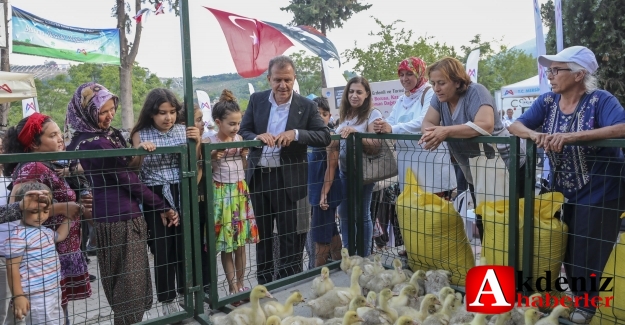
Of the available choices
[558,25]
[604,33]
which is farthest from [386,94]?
[604,33]

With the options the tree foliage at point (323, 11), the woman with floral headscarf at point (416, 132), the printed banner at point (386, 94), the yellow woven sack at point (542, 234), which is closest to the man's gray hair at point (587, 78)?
the yellow woven sack at point (542, 234)

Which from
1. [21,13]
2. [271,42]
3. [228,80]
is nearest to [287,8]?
[21,13]

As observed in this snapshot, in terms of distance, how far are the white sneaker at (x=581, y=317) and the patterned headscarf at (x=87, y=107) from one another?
11.8 feet

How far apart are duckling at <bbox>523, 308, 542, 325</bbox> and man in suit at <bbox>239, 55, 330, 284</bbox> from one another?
79.8 inches

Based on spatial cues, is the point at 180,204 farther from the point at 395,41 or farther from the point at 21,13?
the point at 395,41

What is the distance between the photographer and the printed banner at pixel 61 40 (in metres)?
9.68

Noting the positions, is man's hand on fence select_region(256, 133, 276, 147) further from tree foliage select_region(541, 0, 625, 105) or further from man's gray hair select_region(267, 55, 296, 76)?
tree foliage select_region(541, 0, 625, 105)

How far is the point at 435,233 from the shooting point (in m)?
4.21

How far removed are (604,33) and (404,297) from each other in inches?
375

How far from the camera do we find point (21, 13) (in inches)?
374

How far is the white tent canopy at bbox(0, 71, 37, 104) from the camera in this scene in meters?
8.01

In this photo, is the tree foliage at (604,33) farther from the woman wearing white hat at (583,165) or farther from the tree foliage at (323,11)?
the tree foliage at (323,11)

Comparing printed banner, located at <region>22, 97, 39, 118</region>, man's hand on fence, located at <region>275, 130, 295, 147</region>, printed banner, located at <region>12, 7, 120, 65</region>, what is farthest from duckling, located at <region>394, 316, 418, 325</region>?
printed banner, located at <region>22, 97, 39, 118</region>

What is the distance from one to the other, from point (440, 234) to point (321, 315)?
1.24m
